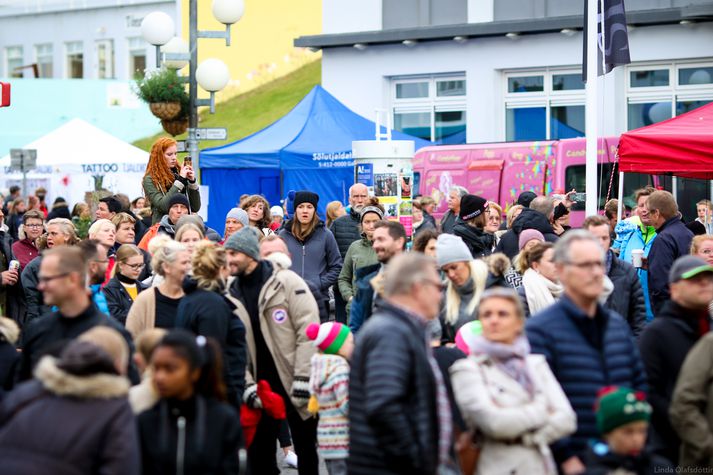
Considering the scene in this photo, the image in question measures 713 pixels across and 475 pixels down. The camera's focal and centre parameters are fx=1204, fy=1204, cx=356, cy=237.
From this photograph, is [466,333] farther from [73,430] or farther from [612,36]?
[612,36]

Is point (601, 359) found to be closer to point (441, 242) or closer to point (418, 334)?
point (418, 334)

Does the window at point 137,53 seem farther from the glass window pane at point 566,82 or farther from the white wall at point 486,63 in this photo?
the glass window pane at point 566,82

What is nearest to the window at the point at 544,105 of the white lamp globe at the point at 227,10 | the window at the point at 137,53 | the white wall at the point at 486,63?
the white wall at the point at 486,63

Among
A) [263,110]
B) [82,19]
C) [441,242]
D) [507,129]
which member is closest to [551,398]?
[441,242]

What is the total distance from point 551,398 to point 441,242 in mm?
2600

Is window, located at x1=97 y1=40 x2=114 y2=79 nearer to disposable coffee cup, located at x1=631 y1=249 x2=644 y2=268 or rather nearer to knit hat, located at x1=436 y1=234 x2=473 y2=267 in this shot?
disposable coffee cup, located at x1=631 y1=249 x2=644 y2=268

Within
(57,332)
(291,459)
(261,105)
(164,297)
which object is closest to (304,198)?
(291,459)

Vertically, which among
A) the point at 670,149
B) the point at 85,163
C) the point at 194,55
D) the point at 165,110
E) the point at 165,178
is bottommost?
the point at 165,178

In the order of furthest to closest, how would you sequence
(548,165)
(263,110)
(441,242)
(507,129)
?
(263,110) → (507,129) → (548,165) → (441,242)

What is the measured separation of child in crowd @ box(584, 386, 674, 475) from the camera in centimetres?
548

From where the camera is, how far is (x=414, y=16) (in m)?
34.4

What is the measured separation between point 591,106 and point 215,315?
739cm

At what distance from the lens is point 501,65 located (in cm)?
3266

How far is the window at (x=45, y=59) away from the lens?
60219mm
